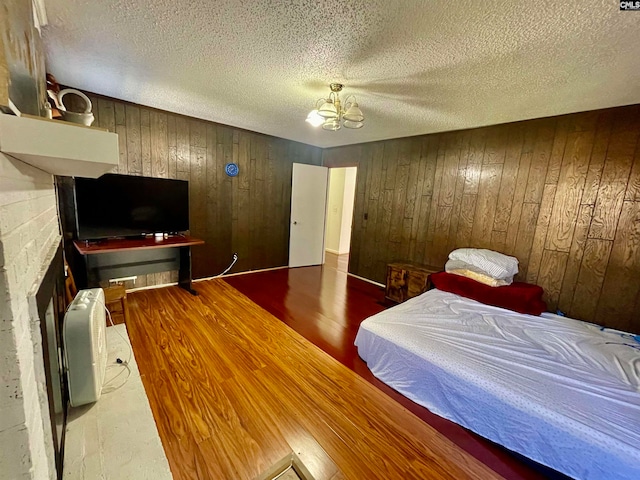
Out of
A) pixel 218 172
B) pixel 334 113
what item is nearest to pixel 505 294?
pixel 334 113

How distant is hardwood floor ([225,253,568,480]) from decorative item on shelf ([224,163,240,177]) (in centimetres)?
166

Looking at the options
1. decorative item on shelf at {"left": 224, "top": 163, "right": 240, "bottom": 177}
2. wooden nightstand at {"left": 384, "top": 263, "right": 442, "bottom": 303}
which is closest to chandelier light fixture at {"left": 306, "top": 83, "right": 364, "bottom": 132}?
wooden nightstand at {"left": 384, "top": 263, "right": 442, "bottom": 303}

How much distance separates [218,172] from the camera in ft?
12.8

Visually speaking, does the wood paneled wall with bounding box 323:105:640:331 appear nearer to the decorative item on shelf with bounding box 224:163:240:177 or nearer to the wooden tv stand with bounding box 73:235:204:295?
the decorative item on shelf with bounding box 224:163:240:177

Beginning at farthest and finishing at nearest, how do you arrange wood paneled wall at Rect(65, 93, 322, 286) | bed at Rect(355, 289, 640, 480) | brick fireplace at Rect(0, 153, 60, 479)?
1. wood paneled wall at Rect(65, 93, 322, 286)
2. bed at Rect(355, 289, 640, 480)
3. brick fireplace at Rect(0, 153, 60, 479)

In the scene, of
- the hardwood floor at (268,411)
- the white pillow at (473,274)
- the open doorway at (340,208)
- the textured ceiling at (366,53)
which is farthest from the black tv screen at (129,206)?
the open doorway at (340,208)

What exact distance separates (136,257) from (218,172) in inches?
63.2

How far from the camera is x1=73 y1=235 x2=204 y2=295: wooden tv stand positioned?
2.81 meters

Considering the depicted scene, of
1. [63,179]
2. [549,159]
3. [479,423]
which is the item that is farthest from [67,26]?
[549,159]

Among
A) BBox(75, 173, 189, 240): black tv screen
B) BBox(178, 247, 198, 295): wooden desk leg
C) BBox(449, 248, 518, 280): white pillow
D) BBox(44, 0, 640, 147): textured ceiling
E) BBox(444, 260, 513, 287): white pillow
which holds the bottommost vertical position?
BBox(178, 247, 198, 295): wooden desk leg

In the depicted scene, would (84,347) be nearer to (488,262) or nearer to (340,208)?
(488,262)

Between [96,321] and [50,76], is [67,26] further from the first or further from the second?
[96,321]

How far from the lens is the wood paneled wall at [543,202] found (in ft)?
7.75

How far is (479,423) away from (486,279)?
1.60 metres
